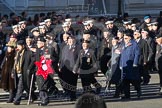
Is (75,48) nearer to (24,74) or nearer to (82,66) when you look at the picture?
(82,66)

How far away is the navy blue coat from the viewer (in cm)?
1298

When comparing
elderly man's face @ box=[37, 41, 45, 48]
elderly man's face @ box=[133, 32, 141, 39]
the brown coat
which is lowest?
the brown coat

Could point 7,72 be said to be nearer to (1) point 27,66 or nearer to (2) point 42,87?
(1) point 27,66

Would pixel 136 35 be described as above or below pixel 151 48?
above

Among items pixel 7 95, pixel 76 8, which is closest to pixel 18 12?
pixel 76 8

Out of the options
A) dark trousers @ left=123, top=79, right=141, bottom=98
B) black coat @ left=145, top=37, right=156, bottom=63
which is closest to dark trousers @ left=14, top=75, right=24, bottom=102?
dark trousers @ left=123, top=79, right=141, bottom=98

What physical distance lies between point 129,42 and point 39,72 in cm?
244

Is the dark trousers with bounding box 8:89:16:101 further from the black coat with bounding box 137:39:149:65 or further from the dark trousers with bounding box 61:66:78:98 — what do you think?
the black coat with bounding box 137:39:149:65

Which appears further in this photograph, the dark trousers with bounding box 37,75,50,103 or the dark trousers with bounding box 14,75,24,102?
the dark trousers with bounding box 14,75,24,102

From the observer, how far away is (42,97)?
484 inches

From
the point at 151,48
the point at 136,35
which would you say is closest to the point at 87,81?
the point at 136,35

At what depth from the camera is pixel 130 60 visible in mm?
13023

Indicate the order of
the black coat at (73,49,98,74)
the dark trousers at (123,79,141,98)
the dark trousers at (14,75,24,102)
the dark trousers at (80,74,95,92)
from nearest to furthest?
the dark trousers at (14,75,24,102), the black coat at (73,49,98,74), the dark trousers at (80,74,95,92), the dark trousers at (123,79,141,98)

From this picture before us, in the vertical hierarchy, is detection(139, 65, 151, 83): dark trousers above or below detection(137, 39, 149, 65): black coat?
below
